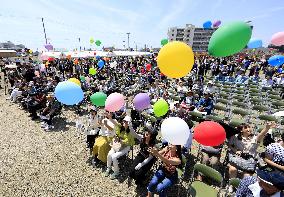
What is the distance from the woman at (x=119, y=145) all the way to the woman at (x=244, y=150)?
269cm

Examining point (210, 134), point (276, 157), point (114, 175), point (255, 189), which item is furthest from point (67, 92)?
point (276, 157)

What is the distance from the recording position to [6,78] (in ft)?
56.7

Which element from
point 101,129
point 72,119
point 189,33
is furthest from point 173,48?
point 189,33

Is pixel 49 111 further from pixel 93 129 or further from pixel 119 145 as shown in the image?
pixel 119 145

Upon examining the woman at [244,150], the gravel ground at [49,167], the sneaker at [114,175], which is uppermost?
the woman at [244,150]

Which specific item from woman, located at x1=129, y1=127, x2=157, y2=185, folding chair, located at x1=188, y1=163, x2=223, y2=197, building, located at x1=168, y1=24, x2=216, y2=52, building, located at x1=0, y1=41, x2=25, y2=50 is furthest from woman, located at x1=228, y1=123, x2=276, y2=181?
building, located at x1=168, y1=24, x2=216, y2=52

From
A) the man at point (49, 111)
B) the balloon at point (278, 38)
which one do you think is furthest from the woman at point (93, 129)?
the balloon at point (278, 38)

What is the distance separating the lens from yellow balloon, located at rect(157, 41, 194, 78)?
513cm

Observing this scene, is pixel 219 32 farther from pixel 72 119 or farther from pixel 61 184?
pixel 72 119

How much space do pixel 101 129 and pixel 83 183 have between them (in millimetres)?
1663

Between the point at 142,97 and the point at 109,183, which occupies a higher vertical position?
the point at 142,97

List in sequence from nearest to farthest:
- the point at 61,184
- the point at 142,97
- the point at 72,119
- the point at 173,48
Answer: the point at 173,48 → the point at 61,184 → the point at 142,97 → the point at 72,119

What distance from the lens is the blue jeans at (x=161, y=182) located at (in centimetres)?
446

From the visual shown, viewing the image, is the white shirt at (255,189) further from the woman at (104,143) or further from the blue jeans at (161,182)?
the woman at (104,143)
